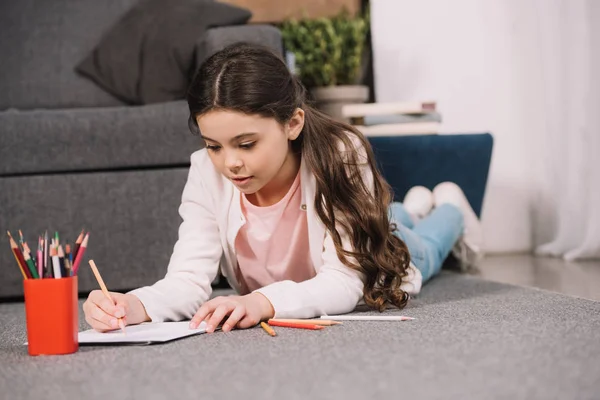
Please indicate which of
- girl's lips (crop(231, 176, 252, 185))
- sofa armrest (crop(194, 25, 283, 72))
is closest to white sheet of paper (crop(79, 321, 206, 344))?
girl's lips (crop(231, 176, 252, 185))

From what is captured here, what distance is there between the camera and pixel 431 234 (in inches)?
76.7

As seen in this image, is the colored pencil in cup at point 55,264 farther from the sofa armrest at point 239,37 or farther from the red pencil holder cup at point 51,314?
the sofa armrest at point 239,37

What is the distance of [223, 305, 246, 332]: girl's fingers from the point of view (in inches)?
46.2

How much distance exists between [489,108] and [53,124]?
159 centimetres

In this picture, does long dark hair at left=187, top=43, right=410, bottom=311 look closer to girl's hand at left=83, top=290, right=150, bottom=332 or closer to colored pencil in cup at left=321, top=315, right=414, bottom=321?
colored pencil in cup at left=321, top=315, right=414, bottom=321

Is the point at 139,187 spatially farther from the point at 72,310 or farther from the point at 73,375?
the point at 73,375

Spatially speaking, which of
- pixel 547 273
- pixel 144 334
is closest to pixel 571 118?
pixel 547 273

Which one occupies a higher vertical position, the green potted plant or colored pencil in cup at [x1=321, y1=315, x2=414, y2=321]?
the green potted plant

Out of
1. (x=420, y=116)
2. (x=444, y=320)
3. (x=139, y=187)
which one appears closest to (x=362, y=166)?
(x=444, y=320)

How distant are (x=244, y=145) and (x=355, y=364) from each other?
0.44 meters

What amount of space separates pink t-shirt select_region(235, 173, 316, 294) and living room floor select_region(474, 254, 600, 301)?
56 centimetres

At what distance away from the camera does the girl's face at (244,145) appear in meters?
1.22

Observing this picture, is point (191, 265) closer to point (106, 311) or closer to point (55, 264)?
point (106, 311)

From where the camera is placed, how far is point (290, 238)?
1460 mm
